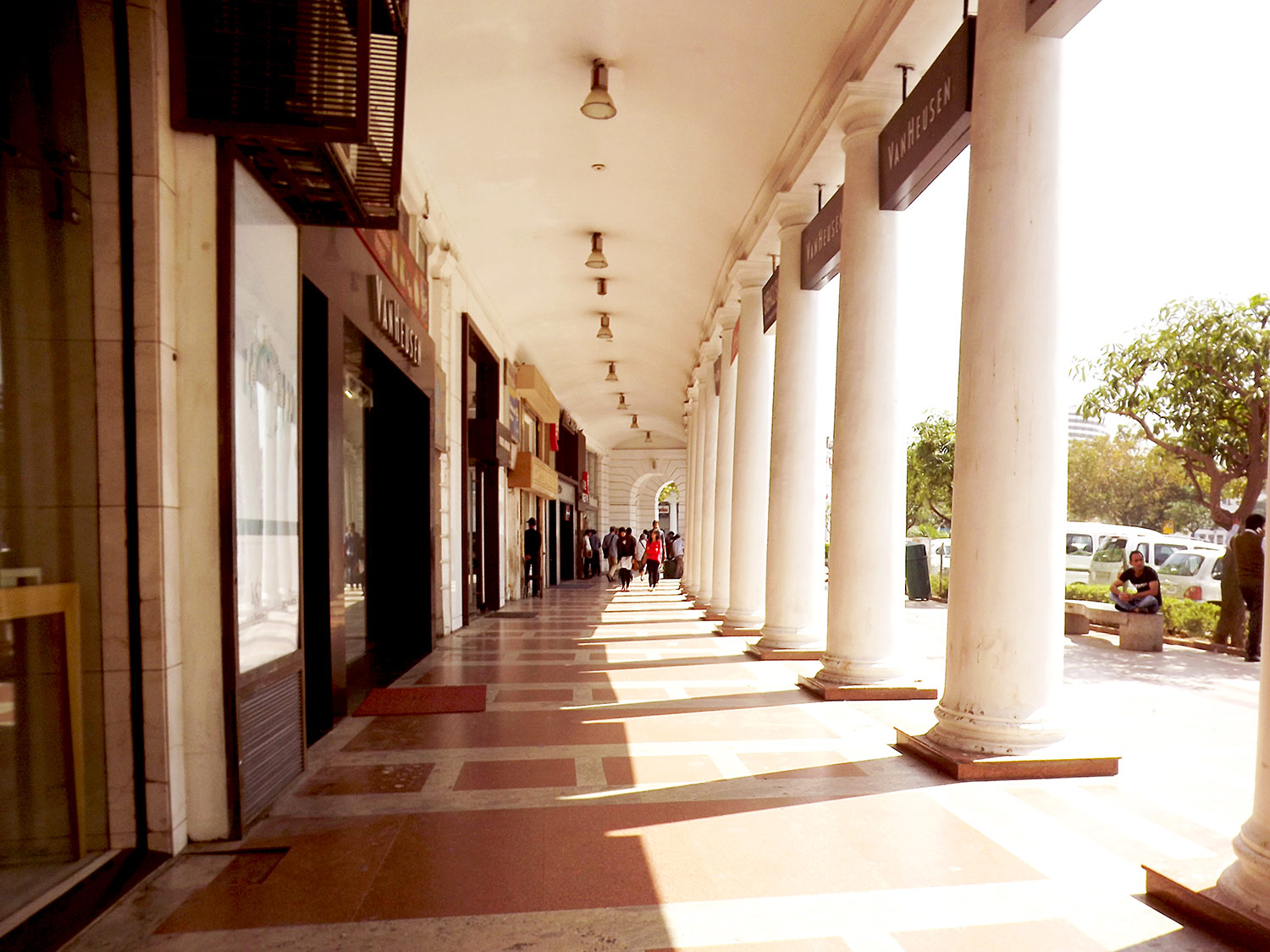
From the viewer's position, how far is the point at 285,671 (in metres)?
4.35

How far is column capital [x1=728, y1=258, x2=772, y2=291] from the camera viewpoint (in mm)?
11008

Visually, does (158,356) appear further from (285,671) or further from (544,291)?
(544,291)

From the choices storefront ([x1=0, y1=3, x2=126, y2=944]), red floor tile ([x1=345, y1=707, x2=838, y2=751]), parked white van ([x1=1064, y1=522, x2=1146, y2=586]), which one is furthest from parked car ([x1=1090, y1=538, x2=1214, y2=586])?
storefront ([x1=0, y1=3, x2=126, y2=944])

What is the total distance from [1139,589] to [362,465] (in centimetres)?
903

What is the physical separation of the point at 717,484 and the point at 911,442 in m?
21.1

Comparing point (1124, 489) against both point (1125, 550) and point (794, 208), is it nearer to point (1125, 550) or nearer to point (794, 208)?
point (1125, 550)

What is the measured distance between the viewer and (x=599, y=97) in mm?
7305

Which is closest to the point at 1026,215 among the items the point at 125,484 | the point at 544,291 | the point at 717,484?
the point at 125,484

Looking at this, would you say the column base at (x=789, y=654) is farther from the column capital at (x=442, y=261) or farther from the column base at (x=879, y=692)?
the column capital at (x=442, y=261)

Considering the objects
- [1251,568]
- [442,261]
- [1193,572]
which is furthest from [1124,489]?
[442,261]

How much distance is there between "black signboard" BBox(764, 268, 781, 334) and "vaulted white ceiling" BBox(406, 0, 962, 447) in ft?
2.21

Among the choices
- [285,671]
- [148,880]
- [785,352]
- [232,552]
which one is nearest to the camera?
[148,880]

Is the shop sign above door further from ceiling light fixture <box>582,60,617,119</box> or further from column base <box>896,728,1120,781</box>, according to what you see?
column base <box>896,728,1120,781</box>

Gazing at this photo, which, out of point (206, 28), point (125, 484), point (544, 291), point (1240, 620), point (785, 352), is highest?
point (544, 291)
